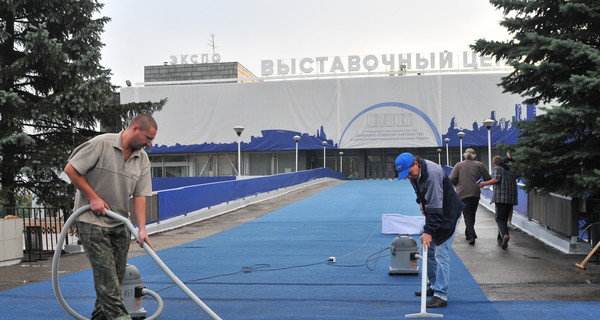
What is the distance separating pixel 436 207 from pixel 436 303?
113 centimetres

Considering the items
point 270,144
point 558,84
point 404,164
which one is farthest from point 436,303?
point 270,144

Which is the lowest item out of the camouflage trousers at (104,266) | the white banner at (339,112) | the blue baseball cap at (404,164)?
the camouflage trousers at (104,266)

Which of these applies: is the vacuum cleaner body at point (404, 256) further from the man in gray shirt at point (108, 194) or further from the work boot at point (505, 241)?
the man in gray shirt at point (108, 194)

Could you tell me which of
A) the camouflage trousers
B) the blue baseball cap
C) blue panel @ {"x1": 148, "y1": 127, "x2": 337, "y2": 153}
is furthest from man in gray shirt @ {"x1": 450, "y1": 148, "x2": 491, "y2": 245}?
blue panel @ {"x1": 148, "y1": 127, "x2": 337, "y2": 153}

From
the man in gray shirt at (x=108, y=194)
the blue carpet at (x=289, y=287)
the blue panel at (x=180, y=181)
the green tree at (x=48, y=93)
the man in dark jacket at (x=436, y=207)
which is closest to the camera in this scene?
the man in gray shirt at (x=108, y=194)

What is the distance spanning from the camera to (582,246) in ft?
34.6

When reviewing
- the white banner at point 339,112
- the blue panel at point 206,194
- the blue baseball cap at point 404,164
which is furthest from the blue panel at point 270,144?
the blue baseball cap at point 404,164

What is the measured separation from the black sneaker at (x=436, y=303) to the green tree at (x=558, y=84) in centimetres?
423

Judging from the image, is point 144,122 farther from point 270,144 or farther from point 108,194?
point 270,144

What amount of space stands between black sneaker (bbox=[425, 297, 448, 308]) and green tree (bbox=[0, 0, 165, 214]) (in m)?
11.0

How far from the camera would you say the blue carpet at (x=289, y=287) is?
656 cm

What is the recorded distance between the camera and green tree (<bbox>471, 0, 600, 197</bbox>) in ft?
32.4

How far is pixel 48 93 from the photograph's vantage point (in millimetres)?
17078

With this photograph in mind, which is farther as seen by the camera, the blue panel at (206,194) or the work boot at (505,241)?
the blue panel at (206,194)
